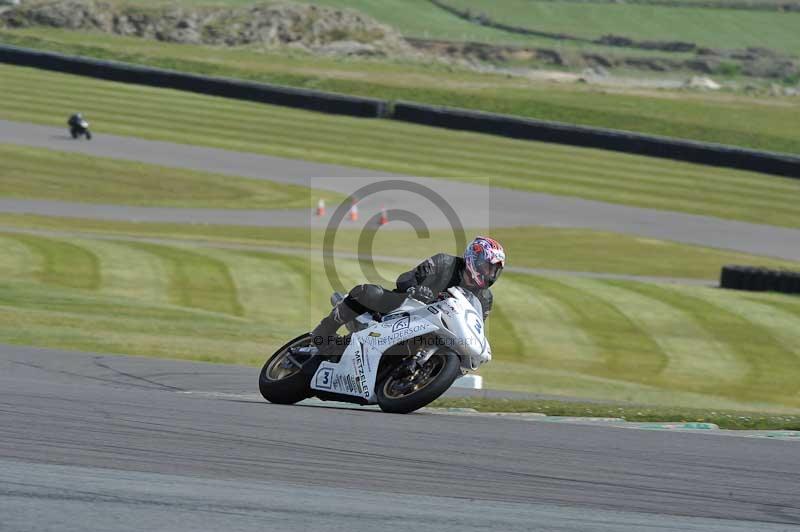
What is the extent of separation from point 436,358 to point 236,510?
157 inches

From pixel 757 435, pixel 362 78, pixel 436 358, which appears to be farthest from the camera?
A: pixel 362 78

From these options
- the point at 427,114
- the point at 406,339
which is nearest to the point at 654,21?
the point at 427,114

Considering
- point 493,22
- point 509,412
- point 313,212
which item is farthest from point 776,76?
point 509,412

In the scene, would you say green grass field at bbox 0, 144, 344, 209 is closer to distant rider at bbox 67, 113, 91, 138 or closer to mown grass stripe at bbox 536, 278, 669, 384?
distant rider at bbox 67, 113, 91, 138

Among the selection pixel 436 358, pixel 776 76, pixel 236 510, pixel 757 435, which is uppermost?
pixel 236 510

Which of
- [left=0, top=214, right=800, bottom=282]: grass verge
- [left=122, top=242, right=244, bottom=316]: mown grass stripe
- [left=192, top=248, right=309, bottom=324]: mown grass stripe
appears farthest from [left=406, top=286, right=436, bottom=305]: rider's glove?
[left=0, top=214, right=800, bottom=282]: grass verge

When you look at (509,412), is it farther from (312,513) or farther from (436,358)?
(312,513)

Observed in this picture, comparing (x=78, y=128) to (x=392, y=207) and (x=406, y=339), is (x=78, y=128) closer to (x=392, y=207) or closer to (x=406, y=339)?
(x=392, y=207)

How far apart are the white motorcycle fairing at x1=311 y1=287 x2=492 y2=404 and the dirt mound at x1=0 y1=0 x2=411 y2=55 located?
63452 mm

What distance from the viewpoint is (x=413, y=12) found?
97.2m

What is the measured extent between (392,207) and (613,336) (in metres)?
17.3

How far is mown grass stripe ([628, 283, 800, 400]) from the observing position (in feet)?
57.0

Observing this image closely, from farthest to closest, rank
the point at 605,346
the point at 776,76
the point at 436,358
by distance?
1. the point at 776,76
2. the point at 605,346
3. the point at 436,358

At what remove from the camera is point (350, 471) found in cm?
684
